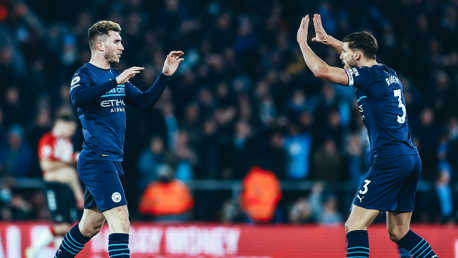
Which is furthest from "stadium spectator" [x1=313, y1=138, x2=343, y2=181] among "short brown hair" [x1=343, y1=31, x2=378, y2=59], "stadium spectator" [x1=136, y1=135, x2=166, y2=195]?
"short brown hair" [x1=343, y1=31, x2=378, y2=59]

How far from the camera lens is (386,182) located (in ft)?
19.9

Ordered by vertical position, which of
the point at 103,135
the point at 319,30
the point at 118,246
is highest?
the point at 319,30

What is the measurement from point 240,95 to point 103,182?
24.1 ft

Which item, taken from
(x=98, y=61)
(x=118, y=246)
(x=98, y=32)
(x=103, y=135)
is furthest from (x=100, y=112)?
(x=118, y=246)

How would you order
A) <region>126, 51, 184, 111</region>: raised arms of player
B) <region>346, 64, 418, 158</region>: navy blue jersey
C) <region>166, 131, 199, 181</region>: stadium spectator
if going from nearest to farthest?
<region>346, 64, 418, 158</region>: navy blue jersey → <region>126, 51, 184, 111</region>: raised arms of player → <region>166, 131, 199, 181</region>: stadium spectator

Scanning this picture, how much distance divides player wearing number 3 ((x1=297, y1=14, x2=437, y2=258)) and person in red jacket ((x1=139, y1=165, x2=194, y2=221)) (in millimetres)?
6154

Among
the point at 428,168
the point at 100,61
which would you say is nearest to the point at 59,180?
the point at 100,61

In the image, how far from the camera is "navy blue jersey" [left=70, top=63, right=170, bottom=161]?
6.12 m

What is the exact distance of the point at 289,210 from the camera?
12.4 meters

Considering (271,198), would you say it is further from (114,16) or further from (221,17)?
(114,16)

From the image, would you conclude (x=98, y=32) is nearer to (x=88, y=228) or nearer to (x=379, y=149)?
(x=88, y=228)

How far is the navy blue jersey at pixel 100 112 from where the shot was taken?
6.12m

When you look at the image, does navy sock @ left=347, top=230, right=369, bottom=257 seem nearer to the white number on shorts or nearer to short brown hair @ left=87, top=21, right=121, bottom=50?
the white number on shorts

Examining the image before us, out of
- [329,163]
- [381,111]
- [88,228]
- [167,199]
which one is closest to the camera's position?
[381,111]
